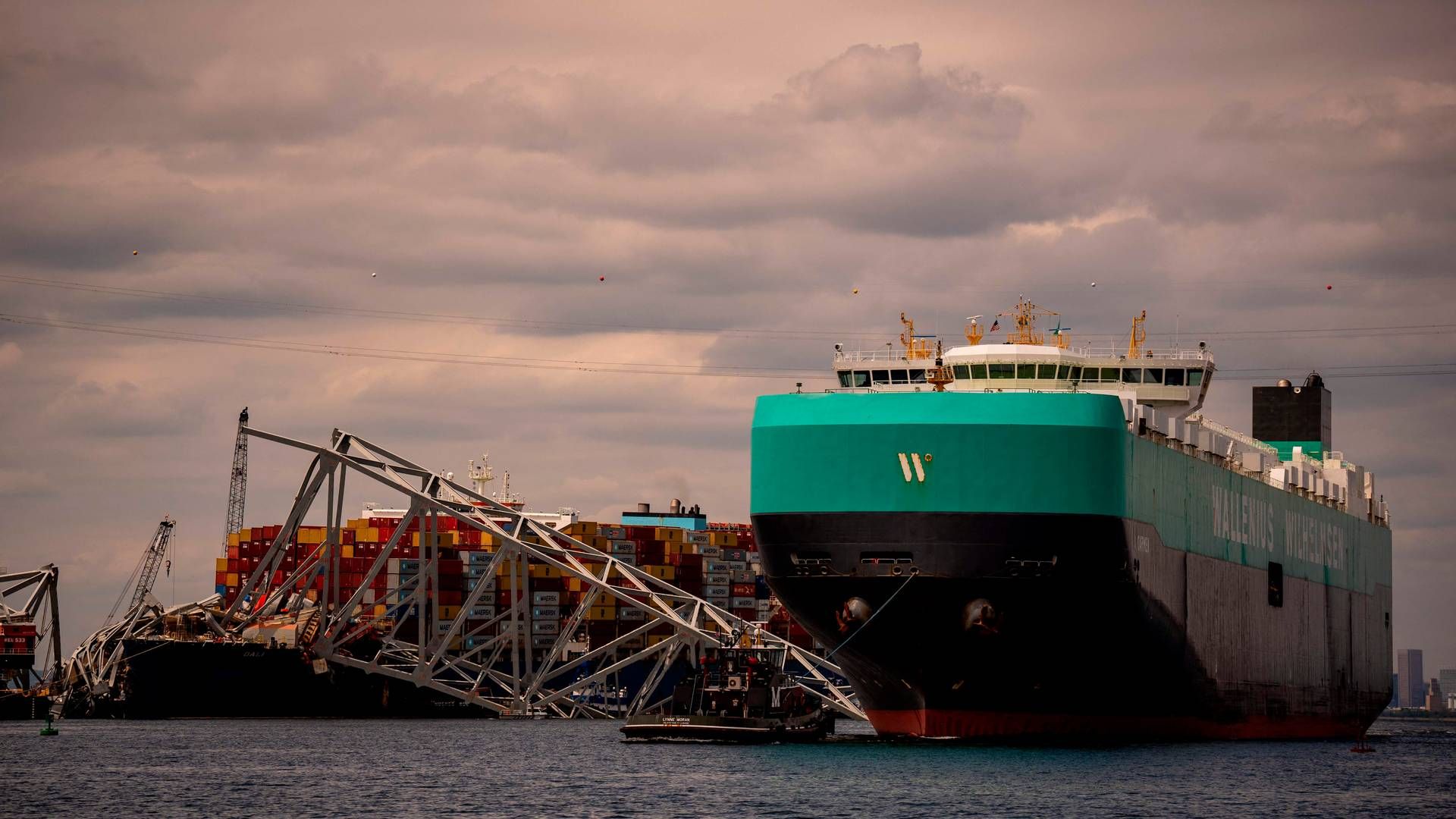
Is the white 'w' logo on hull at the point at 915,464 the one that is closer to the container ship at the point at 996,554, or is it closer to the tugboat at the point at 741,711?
the container ship at the point at 996,554

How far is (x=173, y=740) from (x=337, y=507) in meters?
20.0

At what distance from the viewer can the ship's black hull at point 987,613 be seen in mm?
57219

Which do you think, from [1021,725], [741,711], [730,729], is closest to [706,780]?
[1021,725]

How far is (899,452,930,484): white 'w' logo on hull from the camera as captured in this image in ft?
189

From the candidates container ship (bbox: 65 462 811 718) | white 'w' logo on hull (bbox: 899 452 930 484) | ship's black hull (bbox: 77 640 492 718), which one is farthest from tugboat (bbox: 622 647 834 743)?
ship's black hull (bbox: 77 640 492 718)

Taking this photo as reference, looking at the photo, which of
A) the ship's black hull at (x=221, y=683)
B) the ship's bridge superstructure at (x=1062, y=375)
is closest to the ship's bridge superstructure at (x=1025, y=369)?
the ship's bridge superstructure at (x=1062, y=375)

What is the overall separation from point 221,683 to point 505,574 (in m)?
33.8

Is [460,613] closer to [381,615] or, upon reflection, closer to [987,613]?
[381,615]

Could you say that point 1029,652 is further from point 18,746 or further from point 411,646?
point 411,646

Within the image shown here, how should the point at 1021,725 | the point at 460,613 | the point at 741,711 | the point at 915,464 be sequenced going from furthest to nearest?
the point at 460,613
the point at 741,711
the point at 1021,725
the point at 915,464

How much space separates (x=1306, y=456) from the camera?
95.8 meters

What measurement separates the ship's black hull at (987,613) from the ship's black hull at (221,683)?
45589mm

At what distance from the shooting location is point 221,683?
9981cm

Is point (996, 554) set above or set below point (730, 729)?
above
